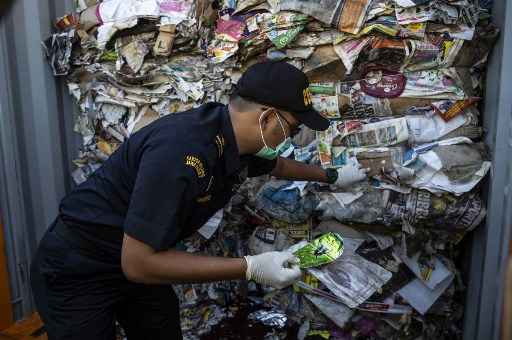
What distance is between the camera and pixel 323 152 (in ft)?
5.85

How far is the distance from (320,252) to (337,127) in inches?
25.2

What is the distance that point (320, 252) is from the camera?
Result: 1.30 m

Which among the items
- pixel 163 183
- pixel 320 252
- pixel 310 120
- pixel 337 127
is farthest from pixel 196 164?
pixel 337 127

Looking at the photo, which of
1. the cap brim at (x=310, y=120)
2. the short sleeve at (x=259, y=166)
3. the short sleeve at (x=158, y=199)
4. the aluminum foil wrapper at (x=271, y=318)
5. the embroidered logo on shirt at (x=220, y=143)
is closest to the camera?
the short sleeve at (x=158, y=199)

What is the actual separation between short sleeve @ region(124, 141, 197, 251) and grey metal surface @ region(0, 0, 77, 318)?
4.15 ft

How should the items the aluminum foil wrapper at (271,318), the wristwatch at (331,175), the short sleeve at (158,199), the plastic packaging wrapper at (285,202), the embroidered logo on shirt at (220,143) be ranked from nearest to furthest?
the short sleeve at (158,199)
the embroidered logo on shirt at (220,143)
the wristwatch at (331,175)
the plastic packaging wrapper at (285,202)
the aluminum foil wrapper at (271,318)

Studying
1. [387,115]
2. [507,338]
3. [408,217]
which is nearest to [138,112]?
[387,115]

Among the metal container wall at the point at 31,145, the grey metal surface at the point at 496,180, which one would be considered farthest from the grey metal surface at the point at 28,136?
the grey metal surface at the point at 496,180

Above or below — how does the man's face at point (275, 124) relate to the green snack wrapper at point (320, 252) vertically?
above

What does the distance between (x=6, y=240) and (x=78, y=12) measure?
3.60 ft

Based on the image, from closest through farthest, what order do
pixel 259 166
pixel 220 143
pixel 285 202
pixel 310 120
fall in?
pixel 220 143
pixel 310 120
pixel 259 166
pixel 285 202

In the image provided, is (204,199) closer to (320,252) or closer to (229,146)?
(229,146)

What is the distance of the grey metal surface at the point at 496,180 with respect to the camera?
1507 mm

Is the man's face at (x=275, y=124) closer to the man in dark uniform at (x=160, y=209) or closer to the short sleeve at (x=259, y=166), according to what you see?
the man in dark uniform at (x=160, y=209)
